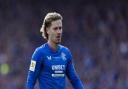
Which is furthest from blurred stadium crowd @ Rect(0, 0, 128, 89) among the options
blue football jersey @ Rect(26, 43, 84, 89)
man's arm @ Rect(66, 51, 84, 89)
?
blue football jersey @ Rect(26, 43, 84, 89)

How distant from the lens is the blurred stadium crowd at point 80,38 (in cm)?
1791

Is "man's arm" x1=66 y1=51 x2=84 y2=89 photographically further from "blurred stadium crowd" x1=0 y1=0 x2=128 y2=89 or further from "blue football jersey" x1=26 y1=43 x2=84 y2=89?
"blurred stadium crowd" x1=0 y1=0 x2=128 y2=89

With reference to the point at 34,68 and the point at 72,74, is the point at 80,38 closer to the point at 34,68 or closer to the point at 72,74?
the point at 72,74

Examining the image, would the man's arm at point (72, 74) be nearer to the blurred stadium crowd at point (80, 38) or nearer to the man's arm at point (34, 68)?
the man's arm at point (34, 68)

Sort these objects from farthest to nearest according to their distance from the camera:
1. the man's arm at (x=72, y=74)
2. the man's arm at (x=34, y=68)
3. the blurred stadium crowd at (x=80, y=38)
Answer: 1. the blurred stadium crowd at (x=80, y=38)
2. the man's arm at (x=72, y=74)
3. the man's arm at (x=34, y=68)

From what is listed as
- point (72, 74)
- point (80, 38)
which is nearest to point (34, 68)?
point (72, 74)

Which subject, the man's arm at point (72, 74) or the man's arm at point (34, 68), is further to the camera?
the man's arm at point (72, 74)

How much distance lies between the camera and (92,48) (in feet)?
62.3

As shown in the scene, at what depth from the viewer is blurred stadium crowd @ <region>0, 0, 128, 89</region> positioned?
17.9 metres

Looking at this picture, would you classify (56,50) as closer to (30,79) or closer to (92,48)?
(30,79)

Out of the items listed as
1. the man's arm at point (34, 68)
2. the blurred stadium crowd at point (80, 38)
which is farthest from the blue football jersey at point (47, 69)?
the blurred stadium crowd at point (80, 38)

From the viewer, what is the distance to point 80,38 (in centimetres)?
1948

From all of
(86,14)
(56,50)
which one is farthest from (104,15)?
(56,50)

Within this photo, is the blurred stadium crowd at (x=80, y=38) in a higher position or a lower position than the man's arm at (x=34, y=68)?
lower
